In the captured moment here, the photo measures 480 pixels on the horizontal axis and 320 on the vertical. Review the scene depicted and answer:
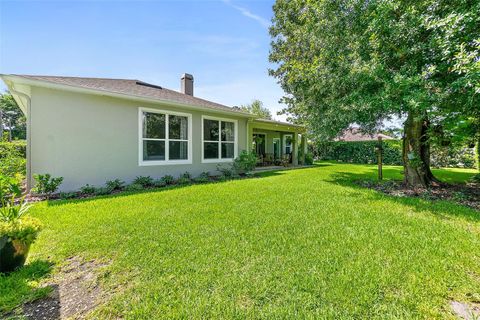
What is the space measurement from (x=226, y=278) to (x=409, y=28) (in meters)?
7.98

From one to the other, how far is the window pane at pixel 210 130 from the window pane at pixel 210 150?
0.27 meters

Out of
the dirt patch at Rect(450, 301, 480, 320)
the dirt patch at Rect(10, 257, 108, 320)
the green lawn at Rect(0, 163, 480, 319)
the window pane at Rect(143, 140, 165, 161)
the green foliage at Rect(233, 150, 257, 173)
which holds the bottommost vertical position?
the dirt patch at Rect(10, 257, 108, 320)

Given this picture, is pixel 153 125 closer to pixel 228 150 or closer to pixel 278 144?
pixel 228 150

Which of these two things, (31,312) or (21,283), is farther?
(21,283)

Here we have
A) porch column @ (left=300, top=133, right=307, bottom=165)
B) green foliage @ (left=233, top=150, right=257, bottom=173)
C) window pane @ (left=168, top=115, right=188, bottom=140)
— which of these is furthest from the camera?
A: porch column @ (left=300, top=133, right=307, bottom=165)

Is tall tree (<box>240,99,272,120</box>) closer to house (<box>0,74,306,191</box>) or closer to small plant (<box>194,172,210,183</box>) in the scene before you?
house (<box>0,74,306,191</box>)

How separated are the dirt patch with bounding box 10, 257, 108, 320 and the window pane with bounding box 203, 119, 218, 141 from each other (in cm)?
813

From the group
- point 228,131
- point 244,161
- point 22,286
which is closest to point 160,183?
point 244,161

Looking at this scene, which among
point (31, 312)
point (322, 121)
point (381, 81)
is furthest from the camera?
point (322, 121)

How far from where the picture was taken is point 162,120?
9.17m

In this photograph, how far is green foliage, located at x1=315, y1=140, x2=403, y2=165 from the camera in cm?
1984

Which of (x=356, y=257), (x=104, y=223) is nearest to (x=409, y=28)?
(x=356, y=257)

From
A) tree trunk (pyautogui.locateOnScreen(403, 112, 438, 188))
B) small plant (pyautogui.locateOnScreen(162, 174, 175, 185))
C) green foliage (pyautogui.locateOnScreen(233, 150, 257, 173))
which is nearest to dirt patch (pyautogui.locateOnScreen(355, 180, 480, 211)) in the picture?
tree trunk (pyautogui.locateOnScreen(403, 112, 438, 188))

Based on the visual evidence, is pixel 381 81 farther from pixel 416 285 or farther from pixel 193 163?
pixel 193 163
